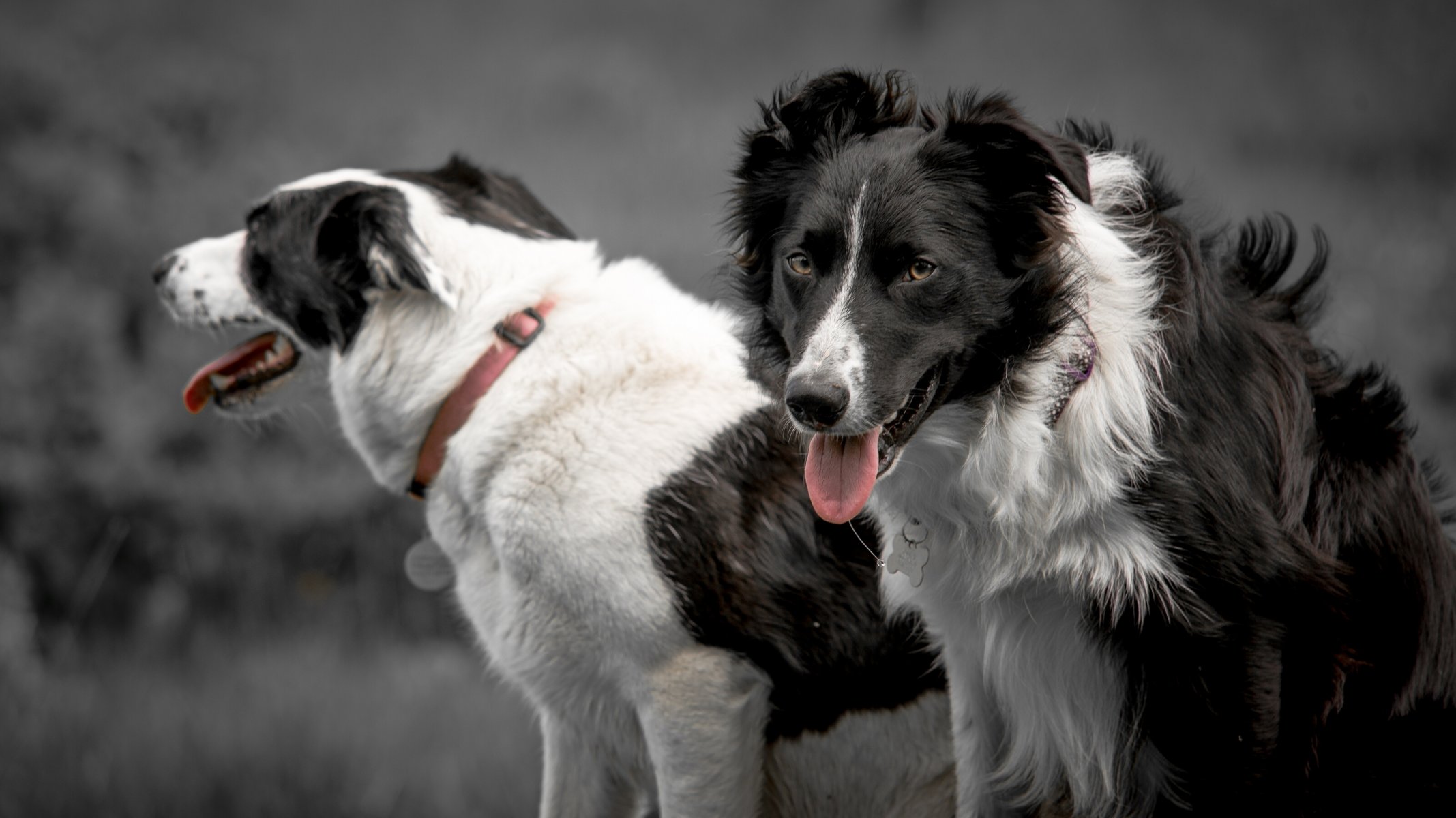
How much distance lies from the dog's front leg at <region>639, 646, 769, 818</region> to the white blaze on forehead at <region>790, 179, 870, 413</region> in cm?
98

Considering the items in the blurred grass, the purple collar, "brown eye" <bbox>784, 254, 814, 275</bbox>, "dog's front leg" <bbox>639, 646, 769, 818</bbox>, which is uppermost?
"brown eye" <bbox>784, 254, 814, 275</bbox>

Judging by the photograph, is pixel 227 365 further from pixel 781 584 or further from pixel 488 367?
pixel 781 584

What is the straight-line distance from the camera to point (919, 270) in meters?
2.02

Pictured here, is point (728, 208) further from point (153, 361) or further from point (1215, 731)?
point (153, 361)

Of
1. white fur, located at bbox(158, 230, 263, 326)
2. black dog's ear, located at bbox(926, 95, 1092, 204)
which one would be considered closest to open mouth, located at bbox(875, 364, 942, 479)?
black dog's ear, located at bbox(926, 95, 1092, 204)

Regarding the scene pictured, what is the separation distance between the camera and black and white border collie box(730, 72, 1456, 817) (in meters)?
2.01

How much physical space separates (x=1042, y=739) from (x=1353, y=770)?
63 centimetres

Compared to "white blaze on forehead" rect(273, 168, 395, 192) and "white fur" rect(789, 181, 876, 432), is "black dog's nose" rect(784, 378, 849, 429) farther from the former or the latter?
"white blaze on forehead" rect(273, 168, 395, 192)

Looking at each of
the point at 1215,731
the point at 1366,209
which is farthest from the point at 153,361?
the point at 1366,209

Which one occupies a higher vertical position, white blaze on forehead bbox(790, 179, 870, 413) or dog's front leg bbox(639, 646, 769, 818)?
white blaze on forehead bbox(790, 179, 870, 413)

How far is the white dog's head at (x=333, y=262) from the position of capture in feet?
9.49

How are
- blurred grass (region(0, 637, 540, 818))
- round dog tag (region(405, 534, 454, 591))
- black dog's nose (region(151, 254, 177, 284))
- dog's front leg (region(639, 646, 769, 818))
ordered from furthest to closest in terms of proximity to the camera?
blurred grass (region(0, 637, 540, 818)), round dog tag (region(405, 534, 454, 591)), black dog's nose (region(151, 254, 177, 284)), dog's front leg (region(639, 646, 769, 818))

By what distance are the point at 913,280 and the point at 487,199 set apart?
5.16 feet

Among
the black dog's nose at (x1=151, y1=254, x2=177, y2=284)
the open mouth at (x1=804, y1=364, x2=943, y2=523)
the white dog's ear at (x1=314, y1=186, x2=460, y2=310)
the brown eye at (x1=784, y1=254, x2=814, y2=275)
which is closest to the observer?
the open mouth at (x1=804, y1=364, x2=943, y2=523)
